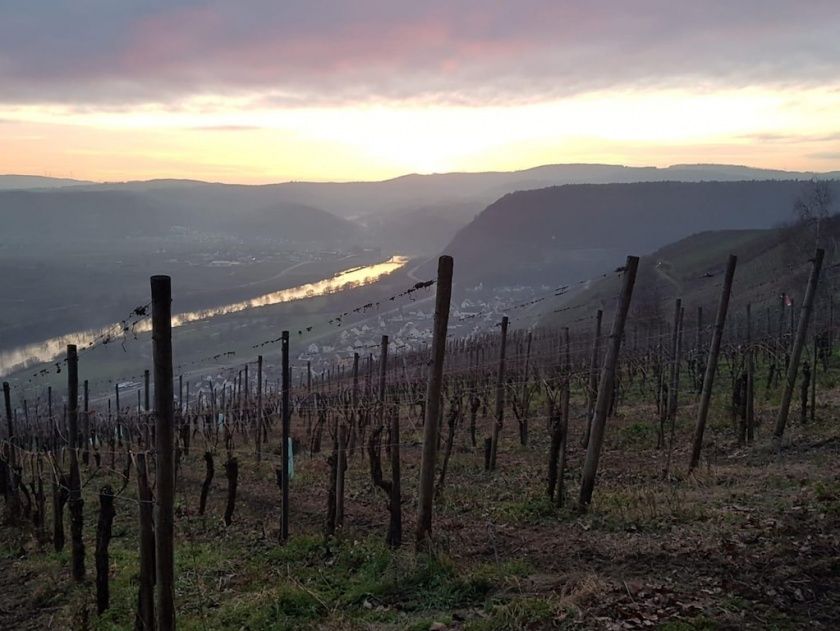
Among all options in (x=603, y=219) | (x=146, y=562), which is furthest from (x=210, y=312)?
(x=146, y=562)

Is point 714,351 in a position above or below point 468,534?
above

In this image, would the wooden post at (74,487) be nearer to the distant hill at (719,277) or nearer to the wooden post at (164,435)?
the wooden post at (164,435)

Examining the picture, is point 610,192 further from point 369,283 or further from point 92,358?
point 92,358

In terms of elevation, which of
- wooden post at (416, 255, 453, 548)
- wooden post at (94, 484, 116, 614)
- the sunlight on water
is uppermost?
wooden post at (416, 255, 453, 548)

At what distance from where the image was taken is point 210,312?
101 metres

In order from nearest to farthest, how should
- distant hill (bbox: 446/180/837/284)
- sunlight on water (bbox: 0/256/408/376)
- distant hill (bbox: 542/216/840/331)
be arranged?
distant hill (bbox: 542/216/840/331) < sunlight on water (bbox: 0/256/408/376) < distant hill (bbox: 446/180/837/284)

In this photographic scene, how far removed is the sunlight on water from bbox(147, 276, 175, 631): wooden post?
43.7m

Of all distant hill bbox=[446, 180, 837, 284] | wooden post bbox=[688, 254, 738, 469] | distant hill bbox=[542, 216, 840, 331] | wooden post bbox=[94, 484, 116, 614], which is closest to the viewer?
wooden post bbox=[94, 484, 116, 614]

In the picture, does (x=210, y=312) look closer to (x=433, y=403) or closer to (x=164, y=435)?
(x=433, y=403)

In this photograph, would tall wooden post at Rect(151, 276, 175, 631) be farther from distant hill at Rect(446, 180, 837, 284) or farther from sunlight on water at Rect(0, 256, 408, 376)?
distant hill at Rect(446, 180, 837, 284)

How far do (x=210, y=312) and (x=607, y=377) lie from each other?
319 feet

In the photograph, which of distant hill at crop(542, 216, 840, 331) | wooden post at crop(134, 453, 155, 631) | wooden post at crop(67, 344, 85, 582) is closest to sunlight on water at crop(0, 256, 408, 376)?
wooden post at crop(67, 344, 85, 582)

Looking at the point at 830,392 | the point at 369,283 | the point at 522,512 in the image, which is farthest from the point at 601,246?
the point at 522,512

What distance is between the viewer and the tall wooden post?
6.07m
